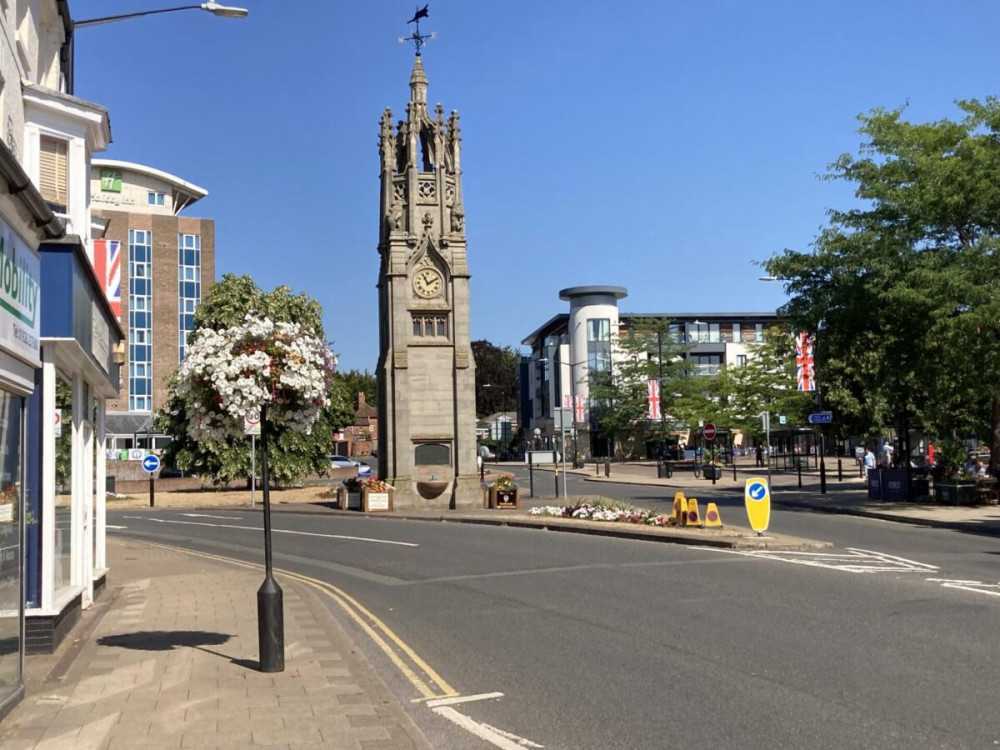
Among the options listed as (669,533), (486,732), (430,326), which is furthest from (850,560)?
(430,326)

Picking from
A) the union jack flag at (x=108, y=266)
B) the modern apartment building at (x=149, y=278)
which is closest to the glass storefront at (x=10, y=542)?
the union jack flag at (x=108, y=266)

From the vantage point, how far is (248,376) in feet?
33.4

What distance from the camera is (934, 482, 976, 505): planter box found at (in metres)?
27.9

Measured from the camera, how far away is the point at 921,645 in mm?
9539

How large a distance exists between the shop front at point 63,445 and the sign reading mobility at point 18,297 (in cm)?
148

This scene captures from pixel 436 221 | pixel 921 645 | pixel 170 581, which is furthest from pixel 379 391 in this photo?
pixel 921 645

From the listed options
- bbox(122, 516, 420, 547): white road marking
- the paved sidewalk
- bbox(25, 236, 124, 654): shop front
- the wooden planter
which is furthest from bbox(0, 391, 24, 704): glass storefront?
the wooden planter

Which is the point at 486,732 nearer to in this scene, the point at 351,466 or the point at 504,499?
the point at 504,499

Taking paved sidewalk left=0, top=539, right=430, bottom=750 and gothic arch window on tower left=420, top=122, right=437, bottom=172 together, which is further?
gothic arch window on tower left=420, top=122, right=437, bottom=172

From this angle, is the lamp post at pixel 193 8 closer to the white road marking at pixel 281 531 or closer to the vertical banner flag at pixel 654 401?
the white road marking at pixel 281 531

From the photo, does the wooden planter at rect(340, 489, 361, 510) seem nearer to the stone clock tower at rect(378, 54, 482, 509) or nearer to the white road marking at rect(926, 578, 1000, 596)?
the stone clock tower at rect(378, 54, 482, 509)

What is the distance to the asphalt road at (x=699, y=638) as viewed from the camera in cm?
715

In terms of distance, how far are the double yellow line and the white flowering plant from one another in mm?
2508

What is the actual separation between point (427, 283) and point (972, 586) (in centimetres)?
2327
